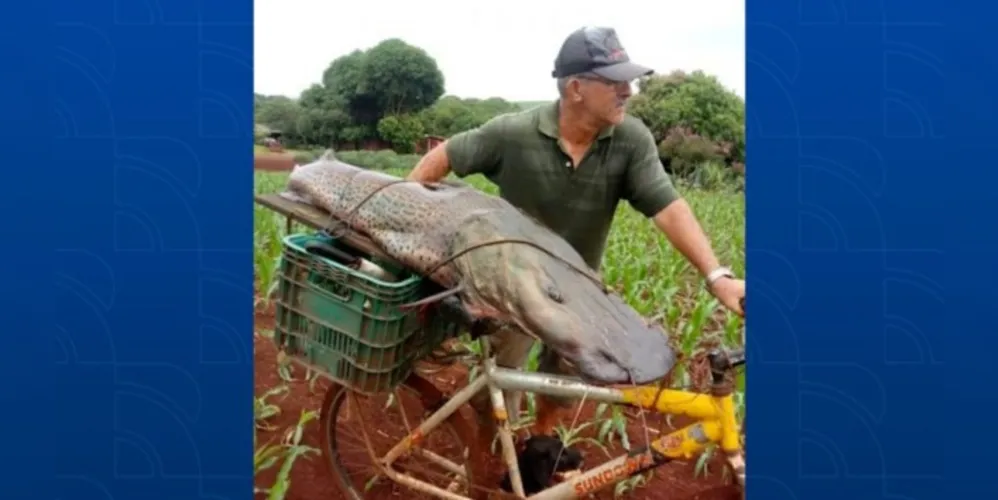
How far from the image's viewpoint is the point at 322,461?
2.44 m

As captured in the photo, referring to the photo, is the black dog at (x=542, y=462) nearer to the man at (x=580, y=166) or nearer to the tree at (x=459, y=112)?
the man at (x=580, y=166)

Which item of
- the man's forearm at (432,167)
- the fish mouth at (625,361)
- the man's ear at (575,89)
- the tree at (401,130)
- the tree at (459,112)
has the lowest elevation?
the fish mouth at (625,361)

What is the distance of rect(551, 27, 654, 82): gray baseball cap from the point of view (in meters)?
2.13

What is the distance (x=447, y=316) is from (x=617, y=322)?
0.35 m

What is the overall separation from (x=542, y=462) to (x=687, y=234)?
545 mm

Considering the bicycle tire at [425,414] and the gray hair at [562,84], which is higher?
the gray hair at [562,84]

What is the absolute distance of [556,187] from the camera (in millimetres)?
2268

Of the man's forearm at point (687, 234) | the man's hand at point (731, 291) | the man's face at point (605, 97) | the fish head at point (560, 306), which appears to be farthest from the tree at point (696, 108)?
the fish head at point (560, 306)

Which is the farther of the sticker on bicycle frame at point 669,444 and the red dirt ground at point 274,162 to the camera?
the red dirt ground at point 274,162

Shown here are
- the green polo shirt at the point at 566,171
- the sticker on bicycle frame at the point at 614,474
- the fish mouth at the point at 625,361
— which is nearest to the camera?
the fish mouth at the point at 625,361

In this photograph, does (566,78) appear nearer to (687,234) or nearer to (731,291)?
(687,234)

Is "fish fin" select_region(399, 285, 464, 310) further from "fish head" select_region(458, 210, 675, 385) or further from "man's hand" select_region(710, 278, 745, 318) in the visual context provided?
"man's hand" select_region(710, 278, 745, 318)

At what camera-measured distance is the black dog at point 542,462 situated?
221cm
